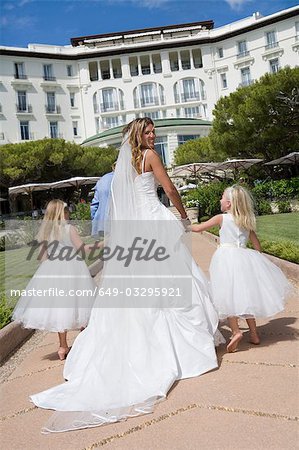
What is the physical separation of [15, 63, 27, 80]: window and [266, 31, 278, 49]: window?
31.3m

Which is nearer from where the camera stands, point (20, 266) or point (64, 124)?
point (20, 266)

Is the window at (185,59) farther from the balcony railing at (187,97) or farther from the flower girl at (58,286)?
the flower girl at (58,286)

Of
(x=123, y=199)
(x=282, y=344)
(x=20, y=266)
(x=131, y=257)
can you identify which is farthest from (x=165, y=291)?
(x=20, y=266)

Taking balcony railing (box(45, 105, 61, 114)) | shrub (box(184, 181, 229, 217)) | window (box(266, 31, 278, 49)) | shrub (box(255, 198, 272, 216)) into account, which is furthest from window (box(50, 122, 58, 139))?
shrub (box(255, 198, 272, 216))

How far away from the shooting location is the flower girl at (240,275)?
4.22 m

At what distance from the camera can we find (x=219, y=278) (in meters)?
4.36

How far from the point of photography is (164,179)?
4.14 m

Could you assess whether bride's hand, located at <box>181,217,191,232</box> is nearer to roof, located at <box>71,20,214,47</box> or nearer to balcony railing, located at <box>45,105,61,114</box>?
balcony railing, located at <box>45,105,61,114</box>

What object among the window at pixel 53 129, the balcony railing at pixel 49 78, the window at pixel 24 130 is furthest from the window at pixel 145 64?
the window at pixel 24 130

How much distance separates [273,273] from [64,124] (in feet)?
→ 193

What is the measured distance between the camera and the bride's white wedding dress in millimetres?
3174

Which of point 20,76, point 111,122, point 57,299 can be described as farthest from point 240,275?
point 20,76

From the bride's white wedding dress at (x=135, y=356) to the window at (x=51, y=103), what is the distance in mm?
58822

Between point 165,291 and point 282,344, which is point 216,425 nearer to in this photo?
point 165,291
